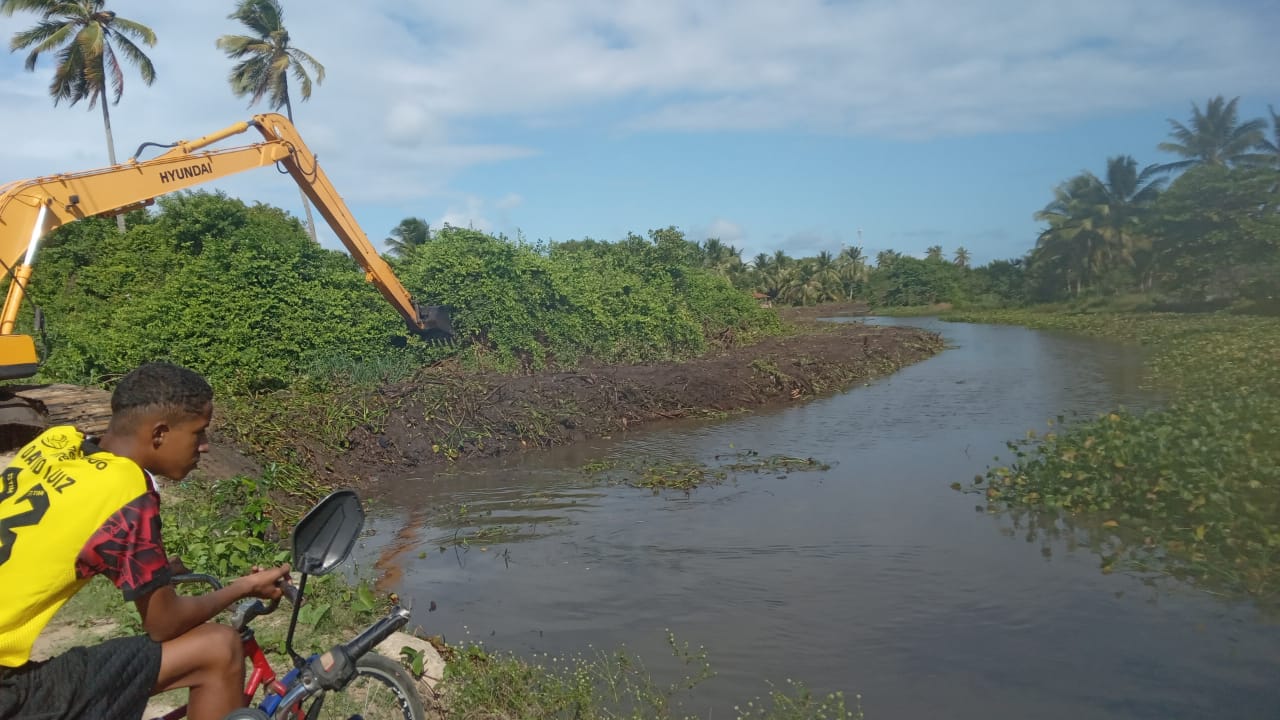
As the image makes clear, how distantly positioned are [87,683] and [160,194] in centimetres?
1079

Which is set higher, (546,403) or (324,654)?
(324,654)

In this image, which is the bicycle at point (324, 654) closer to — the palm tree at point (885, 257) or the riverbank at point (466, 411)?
the riverbank at point (466, 411)

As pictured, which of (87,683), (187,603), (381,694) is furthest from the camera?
(381,694)

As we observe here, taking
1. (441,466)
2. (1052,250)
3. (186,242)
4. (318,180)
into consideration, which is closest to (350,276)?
(318,180)

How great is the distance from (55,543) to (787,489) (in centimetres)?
890

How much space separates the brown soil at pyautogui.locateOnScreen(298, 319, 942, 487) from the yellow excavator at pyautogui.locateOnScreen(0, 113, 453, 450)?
2.98 m

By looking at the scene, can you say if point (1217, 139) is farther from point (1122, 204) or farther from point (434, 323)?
point (434, 323)

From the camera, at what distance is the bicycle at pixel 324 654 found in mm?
2789

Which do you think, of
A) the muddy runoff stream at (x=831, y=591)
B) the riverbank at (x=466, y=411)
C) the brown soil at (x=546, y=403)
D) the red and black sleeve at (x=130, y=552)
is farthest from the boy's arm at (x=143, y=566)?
the brown soil at (x=546, y=403)

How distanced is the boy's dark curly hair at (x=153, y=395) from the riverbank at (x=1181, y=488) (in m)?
6.98

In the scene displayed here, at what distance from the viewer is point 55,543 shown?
243cm

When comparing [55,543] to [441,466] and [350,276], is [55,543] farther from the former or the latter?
[350,276]

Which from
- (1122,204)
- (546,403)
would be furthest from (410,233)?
(1122,204)

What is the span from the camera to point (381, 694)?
11.2 feet
